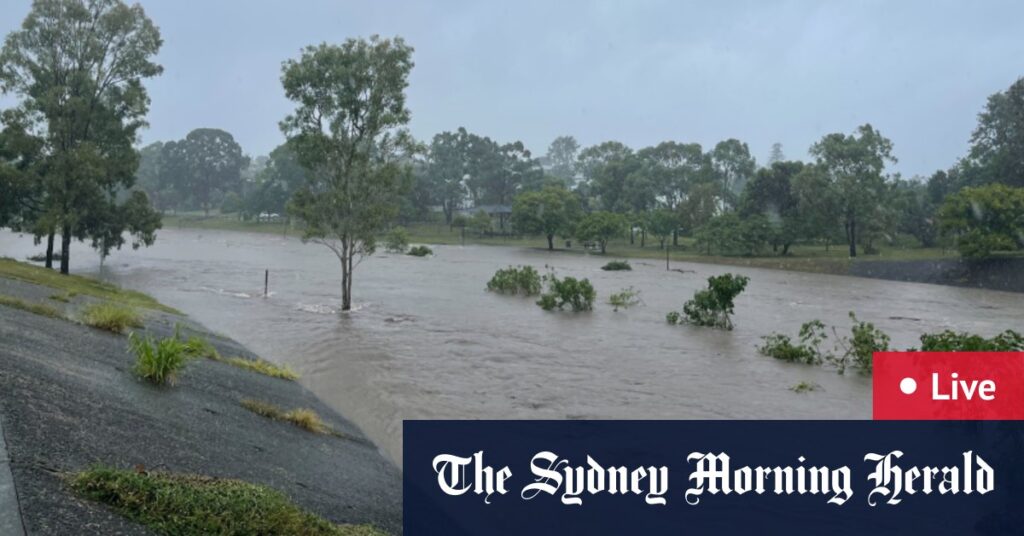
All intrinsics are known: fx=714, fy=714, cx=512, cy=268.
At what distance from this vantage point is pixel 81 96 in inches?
1454

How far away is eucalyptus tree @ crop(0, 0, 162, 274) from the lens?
35.0 metres

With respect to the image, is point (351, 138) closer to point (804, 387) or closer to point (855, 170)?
point (804, 387)

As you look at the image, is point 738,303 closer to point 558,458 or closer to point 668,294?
point 668,294

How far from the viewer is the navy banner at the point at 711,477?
9.12m

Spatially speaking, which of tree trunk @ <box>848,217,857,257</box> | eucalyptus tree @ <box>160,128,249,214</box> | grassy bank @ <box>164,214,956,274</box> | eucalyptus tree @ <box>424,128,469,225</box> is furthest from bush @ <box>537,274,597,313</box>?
eucalyptus tree @ <box>160,128,249,214</box>

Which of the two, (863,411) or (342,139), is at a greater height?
(342,139)

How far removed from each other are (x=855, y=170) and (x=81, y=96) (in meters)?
64.4

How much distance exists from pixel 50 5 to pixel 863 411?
39.9m

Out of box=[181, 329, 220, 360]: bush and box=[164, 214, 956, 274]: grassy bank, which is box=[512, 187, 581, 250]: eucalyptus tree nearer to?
box=[164, 214, 956, 274]: grassy bank

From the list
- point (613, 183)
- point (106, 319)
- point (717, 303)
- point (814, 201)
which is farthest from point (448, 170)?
point (106, 319)

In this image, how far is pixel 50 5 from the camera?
35.5 metres

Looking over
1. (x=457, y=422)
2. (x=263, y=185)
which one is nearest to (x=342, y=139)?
(x=457, y=422)

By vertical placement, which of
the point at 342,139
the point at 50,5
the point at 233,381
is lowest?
the point at 233,381

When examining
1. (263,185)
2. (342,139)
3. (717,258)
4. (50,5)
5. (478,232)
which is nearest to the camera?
(342,139)
